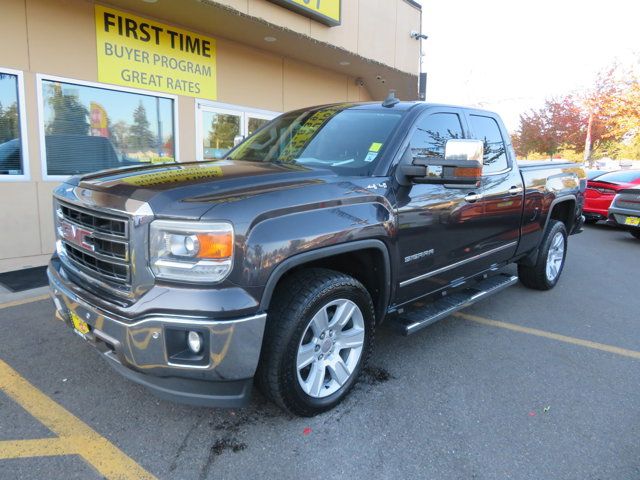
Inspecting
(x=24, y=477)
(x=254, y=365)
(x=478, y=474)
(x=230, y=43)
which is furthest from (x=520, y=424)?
(x=230, y=43)

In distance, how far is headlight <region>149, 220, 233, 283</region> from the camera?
230 cm

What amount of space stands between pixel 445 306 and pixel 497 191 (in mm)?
1217

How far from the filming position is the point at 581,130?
34.0 meters

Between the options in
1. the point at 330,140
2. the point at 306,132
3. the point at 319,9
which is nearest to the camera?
the point at 330,140

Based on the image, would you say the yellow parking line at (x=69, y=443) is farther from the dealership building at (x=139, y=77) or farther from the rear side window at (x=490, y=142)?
the rear side window at (x=490, y=142)

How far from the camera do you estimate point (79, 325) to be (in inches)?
109

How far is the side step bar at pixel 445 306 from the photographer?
3484 mm

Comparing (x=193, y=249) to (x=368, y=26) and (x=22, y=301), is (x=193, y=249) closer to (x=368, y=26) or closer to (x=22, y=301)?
(x=22, y=301)

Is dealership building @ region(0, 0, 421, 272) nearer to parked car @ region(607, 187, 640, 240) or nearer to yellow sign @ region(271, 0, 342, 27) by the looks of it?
yellow sign @ region(271, 0, 342, 27)

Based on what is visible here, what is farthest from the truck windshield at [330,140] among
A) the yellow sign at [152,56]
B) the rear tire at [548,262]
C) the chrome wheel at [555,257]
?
the yellow sign at [152,56]

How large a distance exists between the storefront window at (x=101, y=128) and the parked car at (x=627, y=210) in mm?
8587

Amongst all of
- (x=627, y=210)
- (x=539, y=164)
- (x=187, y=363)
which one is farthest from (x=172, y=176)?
(x=627, y=210)

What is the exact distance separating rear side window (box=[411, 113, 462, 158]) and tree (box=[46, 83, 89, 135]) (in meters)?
5.24

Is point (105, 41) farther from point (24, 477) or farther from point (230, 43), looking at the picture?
point (24, 477)
